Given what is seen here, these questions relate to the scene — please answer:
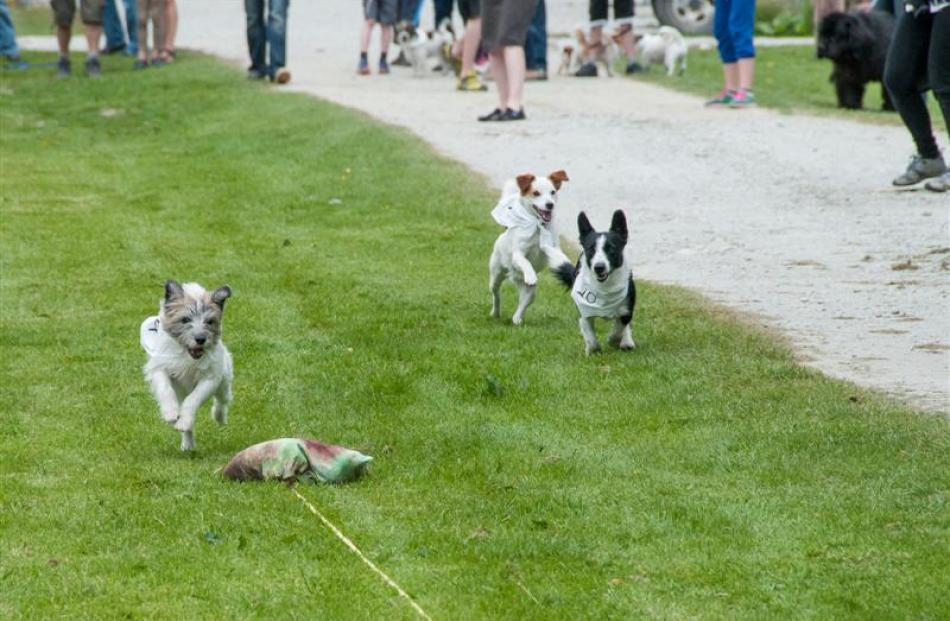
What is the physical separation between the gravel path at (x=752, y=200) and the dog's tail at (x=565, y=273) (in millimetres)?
1109

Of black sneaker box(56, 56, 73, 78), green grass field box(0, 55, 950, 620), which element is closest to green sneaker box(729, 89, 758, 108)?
green grass field box(0, 55, 950, 620)

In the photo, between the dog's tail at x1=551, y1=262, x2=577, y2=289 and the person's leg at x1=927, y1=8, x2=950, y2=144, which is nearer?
the dog's tail at x1=551, y1=262, x2=577, y2=289

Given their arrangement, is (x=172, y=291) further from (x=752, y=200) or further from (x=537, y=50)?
(x=537, y=50)

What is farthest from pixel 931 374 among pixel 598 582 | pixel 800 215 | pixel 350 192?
pixel 350 192

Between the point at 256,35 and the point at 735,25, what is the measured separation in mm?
6435

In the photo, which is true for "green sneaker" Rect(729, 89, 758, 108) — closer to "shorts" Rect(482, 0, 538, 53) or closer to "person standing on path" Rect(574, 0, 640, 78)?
"shorts" Rect(482, 0, 538, 53)

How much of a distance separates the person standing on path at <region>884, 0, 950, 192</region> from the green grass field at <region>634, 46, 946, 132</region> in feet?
14.2

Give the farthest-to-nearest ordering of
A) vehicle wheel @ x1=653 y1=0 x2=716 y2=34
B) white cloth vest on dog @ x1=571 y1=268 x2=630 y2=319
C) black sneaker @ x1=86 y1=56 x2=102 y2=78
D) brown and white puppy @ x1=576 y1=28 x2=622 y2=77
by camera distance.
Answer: vehicle wheel @ x1=653 y1=0 x2=716 y2=34, brown and white puppy @ x1=576 y1=28 x2=622 y2=77, black sneaker @ x1=86 y1=56 x2=102 y2=78, white cloth vest on dog @ x1=571 y1=268 x2=630 y2=319

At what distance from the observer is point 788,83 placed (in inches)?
909

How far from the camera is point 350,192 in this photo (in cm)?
1529

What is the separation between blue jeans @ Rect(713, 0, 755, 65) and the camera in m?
18.5

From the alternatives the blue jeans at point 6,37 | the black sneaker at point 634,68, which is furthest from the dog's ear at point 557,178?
the blue jeans at point 6,37

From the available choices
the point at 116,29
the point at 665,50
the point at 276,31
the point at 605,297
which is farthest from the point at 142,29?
the point at 605,297

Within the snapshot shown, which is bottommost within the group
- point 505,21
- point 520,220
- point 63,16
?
point 520,220
